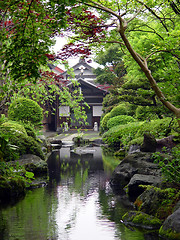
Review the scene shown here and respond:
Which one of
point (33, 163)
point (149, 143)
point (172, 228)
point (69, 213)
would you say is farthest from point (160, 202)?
point (33, 163)

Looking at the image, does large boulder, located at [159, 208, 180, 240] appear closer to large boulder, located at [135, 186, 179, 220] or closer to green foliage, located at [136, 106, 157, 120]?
large boulder, located at [135, 186, 179, 220]

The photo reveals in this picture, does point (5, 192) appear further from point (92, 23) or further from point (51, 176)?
point (92, 23)

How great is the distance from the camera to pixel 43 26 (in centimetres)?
490

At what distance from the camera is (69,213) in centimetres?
755

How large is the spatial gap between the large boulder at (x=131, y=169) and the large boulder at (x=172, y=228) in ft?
12.8

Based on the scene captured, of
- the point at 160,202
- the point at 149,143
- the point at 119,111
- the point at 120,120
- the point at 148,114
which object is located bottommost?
the point at 160,202

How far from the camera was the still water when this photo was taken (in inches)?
240

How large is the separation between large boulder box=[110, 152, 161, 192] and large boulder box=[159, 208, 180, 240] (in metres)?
3.89

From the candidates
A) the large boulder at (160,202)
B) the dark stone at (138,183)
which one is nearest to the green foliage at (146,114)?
the dark stone at (138,183)

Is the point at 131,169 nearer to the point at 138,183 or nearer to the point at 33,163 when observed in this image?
the point at 138,183

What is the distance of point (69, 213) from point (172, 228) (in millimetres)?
2823

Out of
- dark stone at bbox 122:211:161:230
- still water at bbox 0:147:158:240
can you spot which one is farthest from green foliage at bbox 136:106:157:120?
dark stone at bbox 122:211:161:230

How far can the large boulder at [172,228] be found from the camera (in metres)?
5.39

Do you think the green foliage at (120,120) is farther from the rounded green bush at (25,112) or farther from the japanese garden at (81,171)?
the japanese garden at (81,171)
